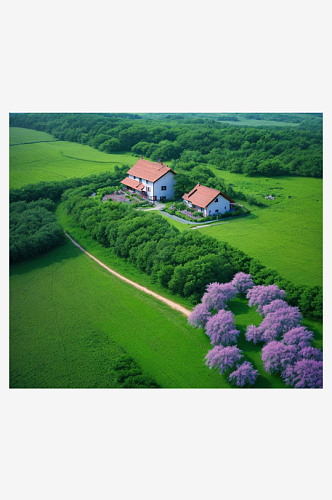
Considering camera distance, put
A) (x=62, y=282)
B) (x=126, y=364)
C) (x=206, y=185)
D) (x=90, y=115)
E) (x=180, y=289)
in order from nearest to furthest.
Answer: (x=126, y=364), (x=180, y=289), (x=62, y=282), (x=206, y=185), (x=90, y=115)

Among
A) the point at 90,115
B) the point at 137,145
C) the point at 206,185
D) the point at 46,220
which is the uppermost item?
the point at 90,115

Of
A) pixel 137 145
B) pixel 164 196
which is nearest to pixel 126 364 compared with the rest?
pixel 164 196

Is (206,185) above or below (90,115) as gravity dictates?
below

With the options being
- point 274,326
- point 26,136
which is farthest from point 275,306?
point 26,136

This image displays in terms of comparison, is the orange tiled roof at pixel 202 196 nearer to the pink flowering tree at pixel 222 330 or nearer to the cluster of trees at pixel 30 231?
the cluster of trees at pixel 30 231

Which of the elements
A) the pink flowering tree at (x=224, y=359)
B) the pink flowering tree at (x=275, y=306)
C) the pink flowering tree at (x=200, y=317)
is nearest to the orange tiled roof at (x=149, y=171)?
the pink flowering tree at (x=200, y=317)

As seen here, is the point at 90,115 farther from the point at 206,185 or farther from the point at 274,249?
the point at 274,249
